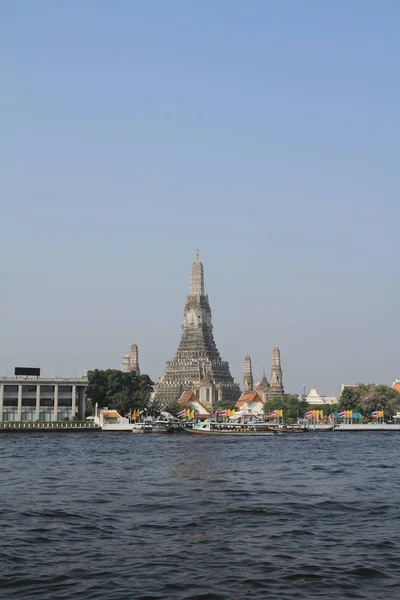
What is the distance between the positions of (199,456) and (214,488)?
30.5 m

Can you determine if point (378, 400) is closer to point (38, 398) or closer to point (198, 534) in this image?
point (38, 398)

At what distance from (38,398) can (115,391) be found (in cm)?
2272

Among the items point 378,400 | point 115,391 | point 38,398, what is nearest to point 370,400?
point 378,400

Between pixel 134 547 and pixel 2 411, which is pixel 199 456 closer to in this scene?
pixel 134 547

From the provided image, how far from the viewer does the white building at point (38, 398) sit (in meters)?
159

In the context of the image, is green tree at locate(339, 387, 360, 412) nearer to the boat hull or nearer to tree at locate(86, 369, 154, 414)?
tree at locate(86, 369, 154, 414)

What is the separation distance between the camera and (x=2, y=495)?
43750 millimetres

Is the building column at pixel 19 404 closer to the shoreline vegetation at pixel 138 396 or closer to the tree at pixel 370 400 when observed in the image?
the shoreline vegetation at pixel 138 396

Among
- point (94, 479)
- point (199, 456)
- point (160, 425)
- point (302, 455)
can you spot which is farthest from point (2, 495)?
point (160, 425)

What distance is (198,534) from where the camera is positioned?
3155cm

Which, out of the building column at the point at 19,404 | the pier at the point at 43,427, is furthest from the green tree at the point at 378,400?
the building column at the point at 19,404

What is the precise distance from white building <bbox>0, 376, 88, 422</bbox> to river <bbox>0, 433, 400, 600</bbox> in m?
99.9

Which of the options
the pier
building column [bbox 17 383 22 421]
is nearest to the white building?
building column [bbox 17 383 22 421]

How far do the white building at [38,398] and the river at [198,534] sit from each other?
99.9m
